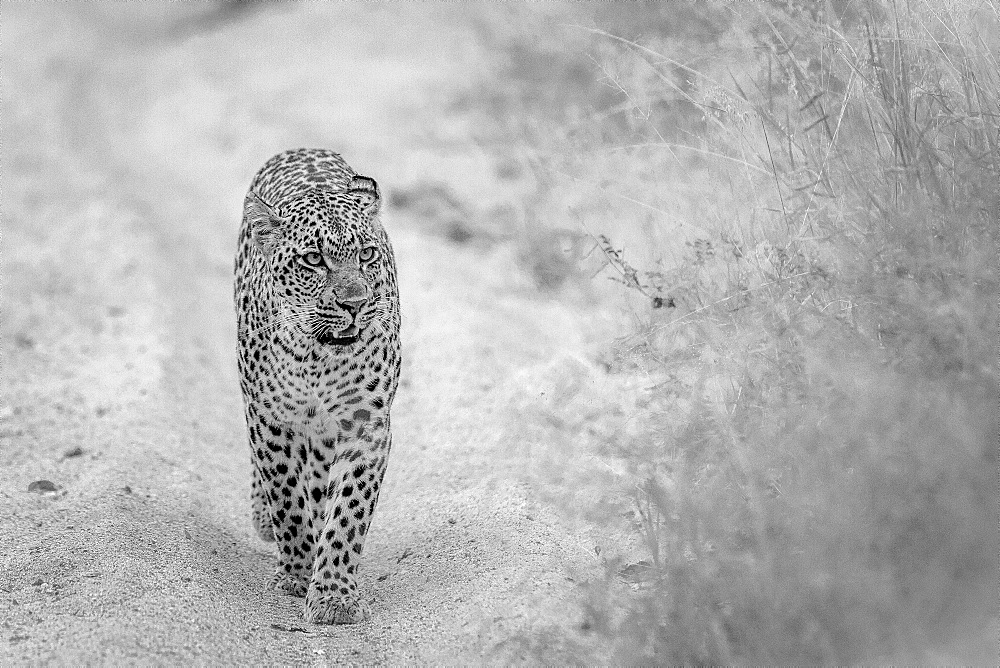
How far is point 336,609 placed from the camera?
5145 mm

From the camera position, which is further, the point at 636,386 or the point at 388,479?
the point at 388,479

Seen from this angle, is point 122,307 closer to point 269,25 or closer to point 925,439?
point 925,439

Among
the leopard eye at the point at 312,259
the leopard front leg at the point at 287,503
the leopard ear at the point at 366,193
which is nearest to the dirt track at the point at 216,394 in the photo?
the leopard front leg at the point at 287,503

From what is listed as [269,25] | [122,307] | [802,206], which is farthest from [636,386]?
[269,25]

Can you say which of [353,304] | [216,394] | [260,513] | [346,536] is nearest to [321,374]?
[353,304]

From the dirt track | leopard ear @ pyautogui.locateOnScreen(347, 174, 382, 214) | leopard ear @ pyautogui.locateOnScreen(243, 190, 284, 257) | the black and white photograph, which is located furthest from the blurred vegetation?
leopard ear @ pyautogui.locateOnScreen(243, 190, 284, 257)

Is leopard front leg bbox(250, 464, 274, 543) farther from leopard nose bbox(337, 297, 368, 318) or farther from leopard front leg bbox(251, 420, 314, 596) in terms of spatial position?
leopard nose bbox(337, 297, 368, 318)

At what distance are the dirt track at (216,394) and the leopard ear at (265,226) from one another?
1.50 meters

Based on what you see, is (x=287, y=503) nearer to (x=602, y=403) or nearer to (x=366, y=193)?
(x=366, y=193)

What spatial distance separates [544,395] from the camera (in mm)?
7238

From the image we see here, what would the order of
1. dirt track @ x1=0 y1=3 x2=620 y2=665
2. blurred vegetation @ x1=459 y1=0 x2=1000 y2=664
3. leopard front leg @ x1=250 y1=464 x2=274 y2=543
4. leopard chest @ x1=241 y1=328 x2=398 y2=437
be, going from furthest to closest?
leopard front leg @ x1=250 y1=464 x2=274 y2=543 → leopard chest @ x1=241 y1=328 x2=398 y2=437 → dirt track @ x1=0 y1=3 x2=620 y2=665 → blurred vegetation @ x1=459 y1=0 x2=1000 y2=664

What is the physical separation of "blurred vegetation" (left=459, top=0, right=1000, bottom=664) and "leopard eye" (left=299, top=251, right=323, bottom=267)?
1507 millimetres

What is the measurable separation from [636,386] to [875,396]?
248cm

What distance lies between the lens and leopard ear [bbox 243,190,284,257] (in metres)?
5.43
